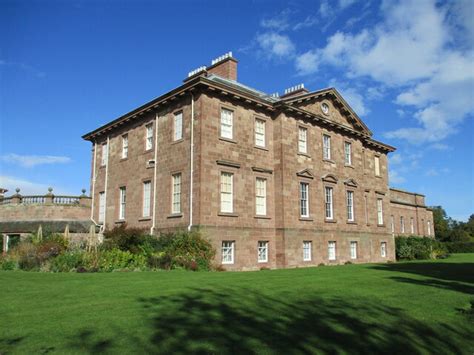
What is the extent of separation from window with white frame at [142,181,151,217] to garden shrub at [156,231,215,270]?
4.77m

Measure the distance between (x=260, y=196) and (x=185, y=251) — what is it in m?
6.37

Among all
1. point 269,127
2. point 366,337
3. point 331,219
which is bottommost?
point 366,337

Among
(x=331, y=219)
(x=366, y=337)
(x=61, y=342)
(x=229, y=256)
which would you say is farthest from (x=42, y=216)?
(x=366, y=337)

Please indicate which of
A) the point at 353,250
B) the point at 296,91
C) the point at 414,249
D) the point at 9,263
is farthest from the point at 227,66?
the point at 414,249

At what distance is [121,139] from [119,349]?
2371 cm

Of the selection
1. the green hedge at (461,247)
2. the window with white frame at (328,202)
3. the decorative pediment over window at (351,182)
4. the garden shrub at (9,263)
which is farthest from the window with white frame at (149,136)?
→ the green hedge at (461,247)

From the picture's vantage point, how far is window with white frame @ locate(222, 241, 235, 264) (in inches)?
830

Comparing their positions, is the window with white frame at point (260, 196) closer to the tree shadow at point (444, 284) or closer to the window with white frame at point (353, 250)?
the window with white frame at point (353, 250)

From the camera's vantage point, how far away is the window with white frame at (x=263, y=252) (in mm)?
22825

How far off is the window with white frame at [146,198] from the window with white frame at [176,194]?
2.58m

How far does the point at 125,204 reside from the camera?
2653cm

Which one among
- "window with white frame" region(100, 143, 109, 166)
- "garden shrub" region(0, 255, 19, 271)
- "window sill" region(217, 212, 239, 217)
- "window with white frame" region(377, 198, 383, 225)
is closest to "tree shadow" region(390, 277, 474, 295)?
"window sill" region(217, 212, 239, 217)

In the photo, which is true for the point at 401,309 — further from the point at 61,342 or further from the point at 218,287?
the point at 61,342

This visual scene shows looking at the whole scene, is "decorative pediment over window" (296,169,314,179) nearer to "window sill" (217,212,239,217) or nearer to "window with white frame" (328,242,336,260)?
"window with white frame" (328,242,336,260)
